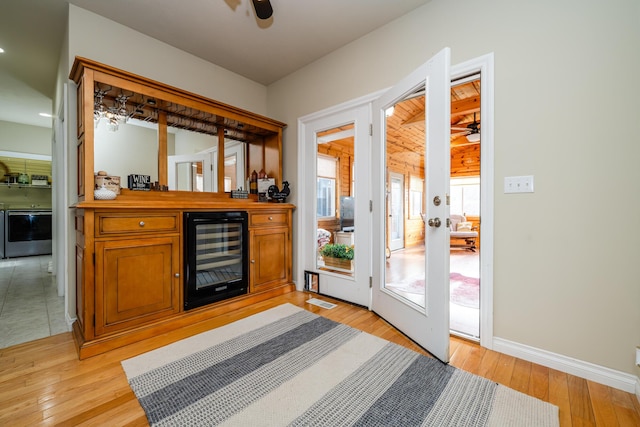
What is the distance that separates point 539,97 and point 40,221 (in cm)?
815

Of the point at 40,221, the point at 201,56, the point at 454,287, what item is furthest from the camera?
the point at 40,221

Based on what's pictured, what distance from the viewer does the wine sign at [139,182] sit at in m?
2.36

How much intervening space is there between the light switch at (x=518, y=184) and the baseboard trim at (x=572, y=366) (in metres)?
1.02

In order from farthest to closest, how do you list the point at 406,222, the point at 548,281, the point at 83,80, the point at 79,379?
the point at 406,222 < the point at 83,80 < the point at 548,281 < the point at 79,379

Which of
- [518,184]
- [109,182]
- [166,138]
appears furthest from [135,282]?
[518,184]

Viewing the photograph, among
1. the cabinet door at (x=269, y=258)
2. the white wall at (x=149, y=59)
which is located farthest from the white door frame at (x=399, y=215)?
the white wall at (x=149, y=59)

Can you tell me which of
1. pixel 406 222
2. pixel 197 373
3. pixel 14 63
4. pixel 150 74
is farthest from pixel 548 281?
pixel 14 63

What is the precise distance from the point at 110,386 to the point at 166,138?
82.4 inches

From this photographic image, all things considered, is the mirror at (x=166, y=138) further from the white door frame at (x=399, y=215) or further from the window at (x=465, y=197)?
the window at (x=465, y=197)

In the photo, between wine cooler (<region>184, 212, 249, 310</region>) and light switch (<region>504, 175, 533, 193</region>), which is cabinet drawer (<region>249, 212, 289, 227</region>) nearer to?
wine cooler (<region>184, 212, 249, 310</region>)

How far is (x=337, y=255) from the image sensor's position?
2926 mm

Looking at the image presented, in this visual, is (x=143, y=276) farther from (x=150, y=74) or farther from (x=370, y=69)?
(x=370, y=69)

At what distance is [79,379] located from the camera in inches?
60.3

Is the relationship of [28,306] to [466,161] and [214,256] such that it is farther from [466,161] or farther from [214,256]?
[466,161]
